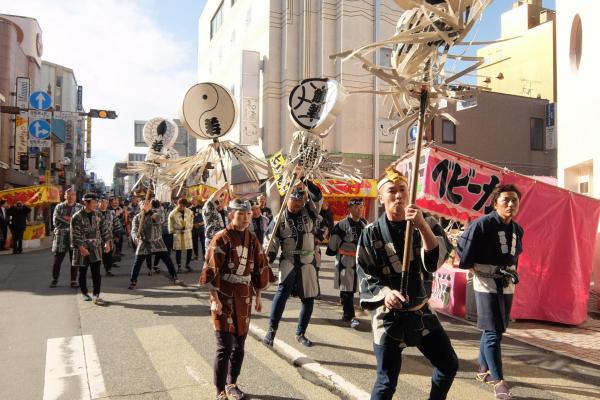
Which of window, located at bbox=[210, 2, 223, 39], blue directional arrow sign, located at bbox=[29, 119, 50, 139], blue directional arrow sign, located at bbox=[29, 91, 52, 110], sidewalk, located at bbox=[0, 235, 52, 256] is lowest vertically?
sidewalk, located at bbox=[0, 235, 52, 256]

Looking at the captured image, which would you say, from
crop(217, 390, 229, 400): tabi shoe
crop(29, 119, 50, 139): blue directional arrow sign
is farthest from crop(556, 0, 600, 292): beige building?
crop(29, 119, 50, 139): blue directional arrow sign

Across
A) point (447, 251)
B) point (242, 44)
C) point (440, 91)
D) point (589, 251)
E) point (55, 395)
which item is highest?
point (242, 44)

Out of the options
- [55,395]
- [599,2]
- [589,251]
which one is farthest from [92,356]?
[599,2]

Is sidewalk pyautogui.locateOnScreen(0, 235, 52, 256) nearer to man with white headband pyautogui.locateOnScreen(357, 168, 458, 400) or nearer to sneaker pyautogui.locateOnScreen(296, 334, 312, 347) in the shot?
sneaker pyautogui.locateOnScreen(296, 334, 312, 347)

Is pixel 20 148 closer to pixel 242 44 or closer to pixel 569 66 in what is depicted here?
pixel 242 44

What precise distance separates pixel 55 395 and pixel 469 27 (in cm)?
448

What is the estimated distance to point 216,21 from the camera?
3516cm

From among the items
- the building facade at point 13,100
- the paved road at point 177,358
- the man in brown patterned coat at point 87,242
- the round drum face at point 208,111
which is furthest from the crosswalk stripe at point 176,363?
the building facade at point 13,100

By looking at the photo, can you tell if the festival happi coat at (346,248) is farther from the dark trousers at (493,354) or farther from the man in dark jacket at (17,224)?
the man in dark jacket at (17,224)

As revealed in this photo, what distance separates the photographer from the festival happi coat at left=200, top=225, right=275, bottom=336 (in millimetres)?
3703

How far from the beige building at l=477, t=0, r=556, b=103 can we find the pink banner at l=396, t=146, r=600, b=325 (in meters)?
20.6

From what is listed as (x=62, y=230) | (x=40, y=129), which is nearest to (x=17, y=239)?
(x=40, y=129)

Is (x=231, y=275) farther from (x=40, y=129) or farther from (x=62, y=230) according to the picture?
(x=40, y=129)

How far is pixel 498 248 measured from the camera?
4.13 meters
